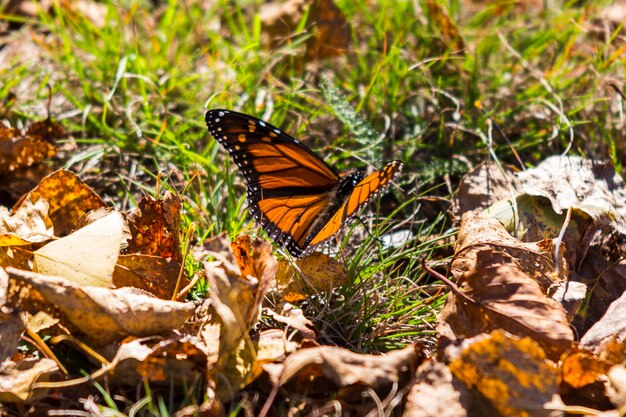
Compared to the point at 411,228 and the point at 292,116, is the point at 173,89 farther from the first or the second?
the point at 411,228

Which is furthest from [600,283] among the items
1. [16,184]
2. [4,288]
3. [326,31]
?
[16,184]

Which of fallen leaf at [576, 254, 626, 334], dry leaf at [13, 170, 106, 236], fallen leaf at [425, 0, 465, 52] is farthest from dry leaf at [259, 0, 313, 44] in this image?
fallen leaf at [576, 254, 626, 334]

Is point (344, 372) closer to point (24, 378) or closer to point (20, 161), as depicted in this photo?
point (24, 378)

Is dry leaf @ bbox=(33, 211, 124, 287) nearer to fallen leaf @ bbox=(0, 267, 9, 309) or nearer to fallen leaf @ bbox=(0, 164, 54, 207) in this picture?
fallen leaf @ bbox=(0, 267, 9, 309)

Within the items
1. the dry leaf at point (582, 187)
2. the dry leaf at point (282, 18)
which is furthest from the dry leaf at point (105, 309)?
the dry leaf at point (282, 18)

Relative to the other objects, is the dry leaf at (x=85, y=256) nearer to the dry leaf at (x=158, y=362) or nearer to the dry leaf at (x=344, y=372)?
the dry leaf at (x=158, y=362)
